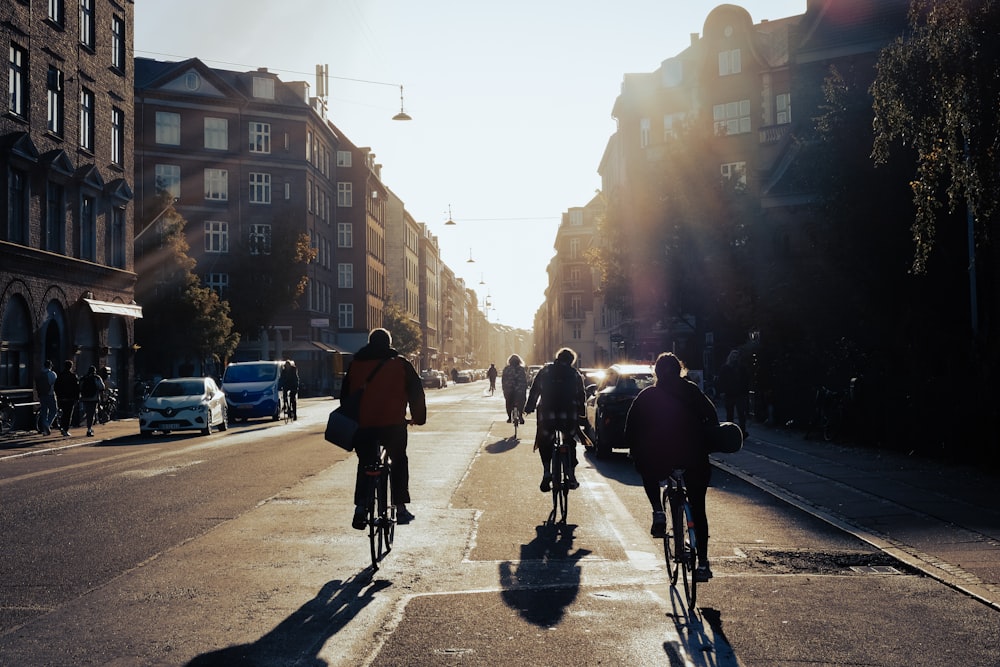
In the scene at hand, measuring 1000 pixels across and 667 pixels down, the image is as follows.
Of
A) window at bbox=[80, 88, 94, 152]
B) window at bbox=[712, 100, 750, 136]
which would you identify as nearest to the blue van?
Answer: window at bbox=[80, 88, 94, 152]

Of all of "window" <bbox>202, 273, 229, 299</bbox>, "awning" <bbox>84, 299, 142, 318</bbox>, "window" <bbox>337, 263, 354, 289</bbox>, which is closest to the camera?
"awning" <bbox>84, 299, 142, 318</bbox>

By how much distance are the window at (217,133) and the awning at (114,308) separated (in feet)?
92.9

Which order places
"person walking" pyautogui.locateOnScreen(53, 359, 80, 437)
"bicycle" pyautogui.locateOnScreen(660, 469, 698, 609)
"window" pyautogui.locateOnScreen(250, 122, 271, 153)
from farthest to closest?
1. "window" pyautogui.locateOnScreen(250, 122, 271, 153)
2. "person walking" pyautogui.locateOnScreen(53, 359, 80, 437)
3. "bicycle" pyautogui.locateOnScreen(660, 469, 698, 609)

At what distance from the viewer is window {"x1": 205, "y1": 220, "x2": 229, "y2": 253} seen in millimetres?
66188

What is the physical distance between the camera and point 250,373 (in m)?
33.2

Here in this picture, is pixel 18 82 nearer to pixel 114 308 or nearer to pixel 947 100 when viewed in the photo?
pixel 114 308

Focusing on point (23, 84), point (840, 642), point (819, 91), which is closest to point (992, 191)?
point (840, 642)

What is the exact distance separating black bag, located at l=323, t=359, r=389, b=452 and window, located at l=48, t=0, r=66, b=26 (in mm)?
29200

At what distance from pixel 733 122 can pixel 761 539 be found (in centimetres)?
5353

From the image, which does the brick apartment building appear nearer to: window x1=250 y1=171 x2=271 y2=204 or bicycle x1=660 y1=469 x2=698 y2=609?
bicycle x1=660 y1=469 x2=698 y2=609

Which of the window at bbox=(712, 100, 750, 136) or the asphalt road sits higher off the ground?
the window at bbox=(712, 100, 750, 136)

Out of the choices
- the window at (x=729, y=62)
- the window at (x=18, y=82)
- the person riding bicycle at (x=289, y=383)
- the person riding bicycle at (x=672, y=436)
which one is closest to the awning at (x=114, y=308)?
the window at (x=18, y=82)

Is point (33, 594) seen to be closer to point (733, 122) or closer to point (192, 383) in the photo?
point (192, 383)

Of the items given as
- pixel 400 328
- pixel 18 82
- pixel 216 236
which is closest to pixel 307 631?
pixel 18 82
